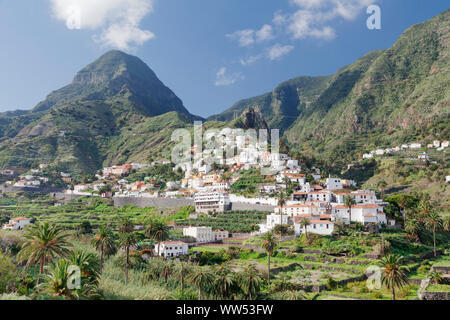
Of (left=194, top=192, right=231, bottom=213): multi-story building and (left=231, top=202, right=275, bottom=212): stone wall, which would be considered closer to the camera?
(left=231, top=202, right=275, bottom=212): stone wall

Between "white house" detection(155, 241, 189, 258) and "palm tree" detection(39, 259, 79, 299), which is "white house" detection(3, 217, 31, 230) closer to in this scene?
"white house" detection(155, 241, 189, 258)

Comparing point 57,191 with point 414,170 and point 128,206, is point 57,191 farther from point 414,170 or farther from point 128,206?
point 414,170

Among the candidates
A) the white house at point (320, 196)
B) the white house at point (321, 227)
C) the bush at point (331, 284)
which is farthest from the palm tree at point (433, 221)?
the bush at point (331, 284)

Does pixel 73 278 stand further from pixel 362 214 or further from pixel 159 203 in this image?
pixel 159 203

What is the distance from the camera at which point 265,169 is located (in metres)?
103

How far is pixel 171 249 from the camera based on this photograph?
57469 mm

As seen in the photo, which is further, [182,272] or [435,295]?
[182,272]

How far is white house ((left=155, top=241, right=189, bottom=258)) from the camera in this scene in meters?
56.8

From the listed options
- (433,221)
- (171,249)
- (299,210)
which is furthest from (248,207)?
(433,221)

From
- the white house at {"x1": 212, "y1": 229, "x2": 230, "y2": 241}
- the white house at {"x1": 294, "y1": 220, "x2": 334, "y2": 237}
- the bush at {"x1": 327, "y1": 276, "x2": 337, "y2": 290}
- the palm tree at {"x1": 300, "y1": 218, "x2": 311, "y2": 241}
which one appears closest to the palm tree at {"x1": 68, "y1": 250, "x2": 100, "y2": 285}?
the bush at {"x1": 327, "y1": 276, "x2": 337, "y2": 290}

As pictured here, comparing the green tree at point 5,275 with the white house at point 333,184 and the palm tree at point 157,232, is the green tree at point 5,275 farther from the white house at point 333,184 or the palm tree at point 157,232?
the white house at point 333,184

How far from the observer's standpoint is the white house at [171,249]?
5683 cm

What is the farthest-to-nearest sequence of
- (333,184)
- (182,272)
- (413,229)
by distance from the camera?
(333,184), (413,229), (182,272)
